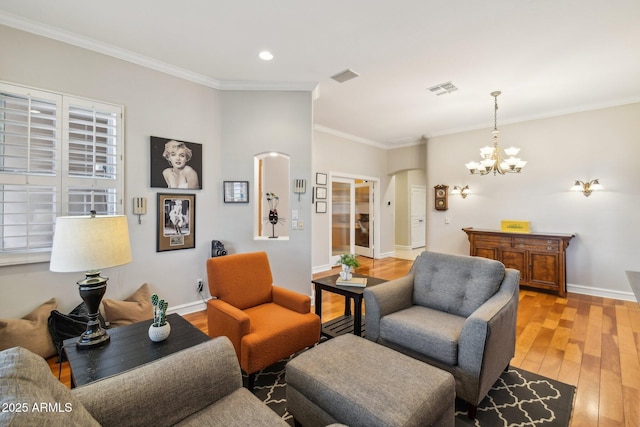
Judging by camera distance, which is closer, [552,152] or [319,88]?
[319,88]

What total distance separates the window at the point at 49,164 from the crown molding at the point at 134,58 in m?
0.53

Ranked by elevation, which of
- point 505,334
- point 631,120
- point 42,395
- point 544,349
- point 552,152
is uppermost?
point 631,120

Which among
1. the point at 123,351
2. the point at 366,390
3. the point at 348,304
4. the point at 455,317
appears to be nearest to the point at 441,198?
the point at 348,304

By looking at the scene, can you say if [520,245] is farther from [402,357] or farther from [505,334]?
[402,357]

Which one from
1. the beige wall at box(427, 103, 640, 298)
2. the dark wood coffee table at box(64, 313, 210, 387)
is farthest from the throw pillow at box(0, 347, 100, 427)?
the beige wall at box(427, 103, 640, 298)

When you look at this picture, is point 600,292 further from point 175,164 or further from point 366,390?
point 175,164

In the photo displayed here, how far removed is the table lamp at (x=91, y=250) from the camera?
151 centimetres

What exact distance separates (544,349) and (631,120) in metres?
3.80

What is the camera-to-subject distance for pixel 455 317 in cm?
229

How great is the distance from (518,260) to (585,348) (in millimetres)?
2098

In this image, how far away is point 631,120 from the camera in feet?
13.5

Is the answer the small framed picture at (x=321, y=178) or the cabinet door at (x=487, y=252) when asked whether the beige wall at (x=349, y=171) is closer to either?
the small framed picture at (x=321, y=178)

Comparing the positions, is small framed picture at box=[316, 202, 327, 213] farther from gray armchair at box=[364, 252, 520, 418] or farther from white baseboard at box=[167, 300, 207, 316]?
gray armchair at box=[364, 252, 520, 418]

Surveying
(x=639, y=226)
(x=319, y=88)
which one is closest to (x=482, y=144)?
(x=639, y=226)
